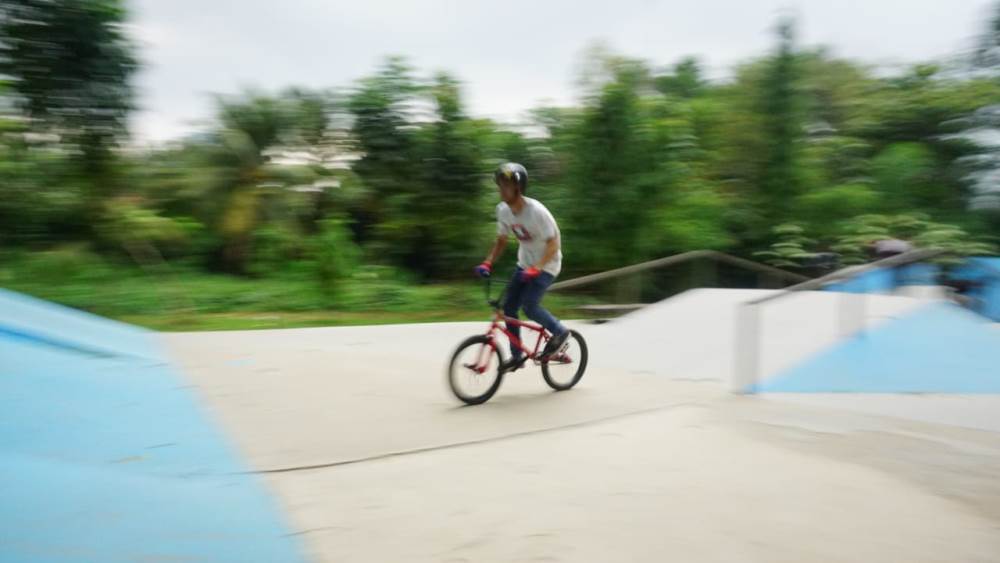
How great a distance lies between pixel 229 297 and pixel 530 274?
734 cm

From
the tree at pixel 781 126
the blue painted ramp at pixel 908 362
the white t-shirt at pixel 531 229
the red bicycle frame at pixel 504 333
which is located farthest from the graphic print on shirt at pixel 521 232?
the tree at pixel 781 126

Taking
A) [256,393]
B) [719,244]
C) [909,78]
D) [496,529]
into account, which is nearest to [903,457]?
[496,529]

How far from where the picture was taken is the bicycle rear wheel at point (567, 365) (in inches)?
256

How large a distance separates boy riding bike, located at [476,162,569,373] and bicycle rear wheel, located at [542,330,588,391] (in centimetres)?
13

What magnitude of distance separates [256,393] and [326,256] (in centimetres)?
564

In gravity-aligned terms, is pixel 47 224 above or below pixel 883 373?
above

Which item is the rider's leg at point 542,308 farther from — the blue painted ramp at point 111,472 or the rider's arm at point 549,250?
the blue painted ramp at point 111,472

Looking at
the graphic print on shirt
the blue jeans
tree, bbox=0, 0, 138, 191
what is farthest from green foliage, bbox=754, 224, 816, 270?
tree, bbox=0, 0, 138, 191

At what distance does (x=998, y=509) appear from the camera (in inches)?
155

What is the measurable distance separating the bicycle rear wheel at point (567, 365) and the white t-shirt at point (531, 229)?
0.67 meters

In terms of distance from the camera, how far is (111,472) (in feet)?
12.0

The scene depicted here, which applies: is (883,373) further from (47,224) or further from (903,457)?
(47,224)

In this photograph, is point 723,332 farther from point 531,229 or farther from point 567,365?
point 531,229

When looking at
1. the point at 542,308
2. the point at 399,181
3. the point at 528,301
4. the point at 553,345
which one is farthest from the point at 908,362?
the point at 399,181
